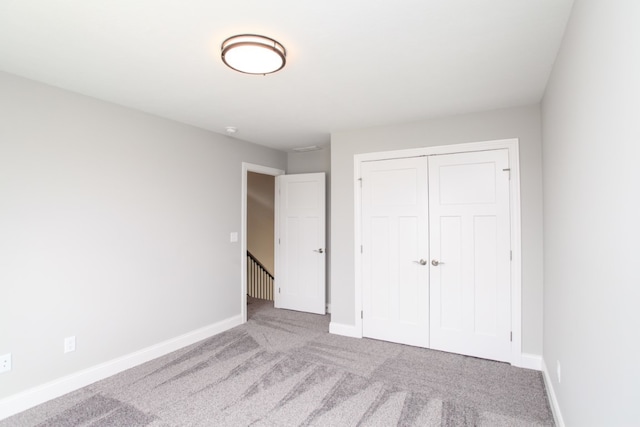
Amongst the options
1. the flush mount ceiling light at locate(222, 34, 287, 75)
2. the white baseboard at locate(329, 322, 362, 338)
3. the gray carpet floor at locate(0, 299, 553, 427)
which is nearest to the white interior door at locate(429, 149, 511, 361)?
the gray carpet floor at locate(0, 299, 553, 427)

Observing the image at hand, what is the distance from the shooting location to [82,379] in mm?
2609

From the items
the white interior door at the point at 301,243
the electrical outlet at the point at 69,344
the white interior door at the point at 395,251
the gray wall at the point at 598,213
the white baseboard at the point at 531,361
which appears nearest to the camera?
the gray wall at the point at 598,213

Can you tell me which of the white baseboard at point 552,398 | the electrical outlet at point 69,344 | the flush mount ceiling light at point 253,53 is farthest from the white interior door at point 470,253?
the electrical outlet at point 69,344

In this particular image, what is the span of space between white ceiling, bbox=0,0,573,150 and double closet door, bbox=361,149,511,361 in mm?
718

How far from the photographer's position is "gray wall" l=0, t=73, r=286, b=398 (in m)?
2.30

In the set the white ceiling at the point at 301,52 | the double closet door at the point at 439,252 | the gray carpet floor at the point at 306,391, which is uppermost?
the white ceiling at the point at 301,52

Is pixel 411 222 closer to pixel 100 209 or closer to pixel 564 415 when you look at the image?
pixel 564 415

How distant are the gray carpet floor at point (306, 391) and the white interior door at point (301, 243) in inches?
49.1

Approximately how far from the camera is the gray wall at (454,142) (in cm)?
292

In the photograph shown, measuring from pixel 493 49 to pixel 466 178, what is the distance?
1.45 m

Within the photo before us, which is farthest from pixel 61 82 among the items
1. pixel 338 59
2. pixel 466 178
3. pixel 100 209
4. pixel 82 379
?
pixel 466 178

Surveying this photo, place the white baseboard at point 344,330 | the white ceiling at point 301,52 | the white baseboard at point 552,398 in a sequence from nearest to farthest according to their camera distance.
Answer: the white ceiling at point 301,52 → the white baseboard at point 552,398 → the white baseboard at point 344,330

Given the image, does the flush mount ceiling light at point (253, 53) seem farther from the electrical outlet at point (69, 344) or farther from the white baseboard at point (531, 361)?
the white baseboard at point (531, 361)

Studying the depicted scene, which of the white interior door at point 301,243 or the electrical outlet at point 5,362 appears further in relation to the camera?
the white interior door at point 301,243
